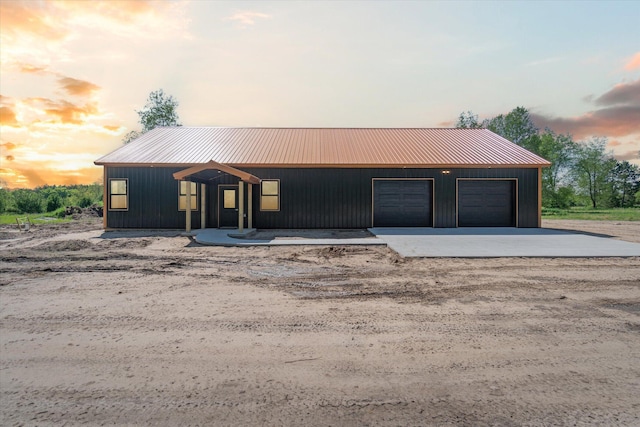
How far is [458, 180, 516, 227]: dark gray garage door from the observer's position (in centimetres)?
1639

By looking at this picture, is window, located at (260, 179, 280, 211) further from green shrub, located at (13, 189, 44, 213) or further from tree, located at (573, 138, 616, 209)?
tree, located at (573, 138, 616, 209)

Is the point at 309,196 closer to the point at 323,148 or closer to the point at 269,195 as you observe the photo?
the point at 269,195

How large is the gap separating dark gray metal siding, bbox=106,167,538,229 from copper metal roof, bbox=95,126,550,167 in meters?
0.43

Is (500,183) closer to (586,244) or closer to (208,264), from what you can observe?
(586,244)

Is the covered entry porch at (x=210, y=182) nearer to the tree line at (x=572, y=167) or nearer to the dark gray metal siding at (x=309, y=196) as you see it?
the dark gray metal siding at (x=309, y=196)

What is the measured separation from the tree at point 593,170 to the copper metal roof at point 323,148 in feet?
120

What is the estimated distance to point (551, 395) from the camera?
9.00 feet

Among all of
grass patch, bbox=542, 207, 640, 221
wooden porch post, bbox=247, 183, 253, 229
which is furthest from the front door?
grass patch, bbox=542, 207, 640, 221

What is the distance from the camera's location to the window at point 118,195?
51.7ft

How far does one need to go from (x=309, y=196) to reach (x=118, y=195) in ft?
28.9

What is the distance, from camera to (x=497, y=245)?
35.6 feet

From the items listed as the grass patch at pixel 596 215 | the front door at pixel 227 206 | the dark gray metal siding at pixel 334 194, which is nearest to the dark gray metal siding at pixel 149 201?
the front door at pixel 227 206

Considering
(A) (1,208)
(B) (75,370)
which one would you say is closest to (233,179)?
(B) (75,370)

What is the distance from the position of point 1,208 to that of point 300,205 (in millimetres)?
24835
